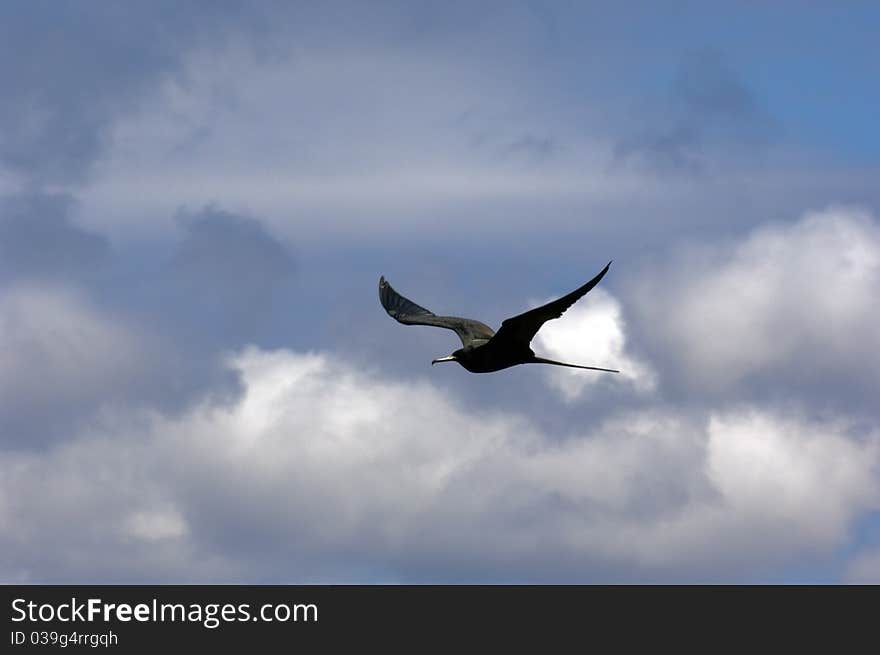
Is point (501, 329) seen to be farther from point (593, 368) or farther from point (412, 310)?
point (412, 310)

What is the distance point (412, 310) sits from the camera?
218ft

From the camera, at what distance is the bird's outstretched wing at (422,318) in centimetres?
6062

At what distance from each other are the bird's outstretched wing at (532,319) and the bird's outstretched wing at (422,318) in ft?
16.4

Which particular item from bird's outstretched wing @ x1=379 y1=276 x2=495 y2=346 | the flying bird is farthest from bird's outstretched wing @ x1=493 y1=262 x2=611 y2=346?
bird's outstretched wing @ x1=379 y1=276 x2=495 y2=346

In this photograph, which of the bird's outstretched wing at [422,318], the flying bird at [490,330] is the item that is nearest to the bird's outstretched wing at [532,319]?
the flying bird at [490,330]

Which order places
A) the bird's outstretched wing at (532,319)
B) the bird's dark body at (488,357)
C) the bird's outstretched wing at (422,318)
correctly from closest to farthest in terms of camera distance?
the bird's outstretched wing at (532,319) → the bird's dark body at (488,357) → the bird's outstretched wing at (422,318)

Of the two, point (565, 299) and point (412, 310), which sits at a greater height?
point (412, 310)

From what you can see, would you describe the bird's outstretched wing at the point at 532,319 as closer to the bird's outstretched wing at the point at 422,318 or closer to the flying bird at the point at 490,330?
the flying bird at the point at 490,330

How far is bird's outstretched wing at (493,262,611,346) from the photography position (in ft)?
158

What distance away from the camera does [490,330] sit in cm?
6122

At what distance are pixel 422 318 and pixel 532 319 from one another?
1289 centimetres

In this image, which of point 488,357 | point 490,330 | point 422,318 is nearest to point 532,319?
point 488,357
